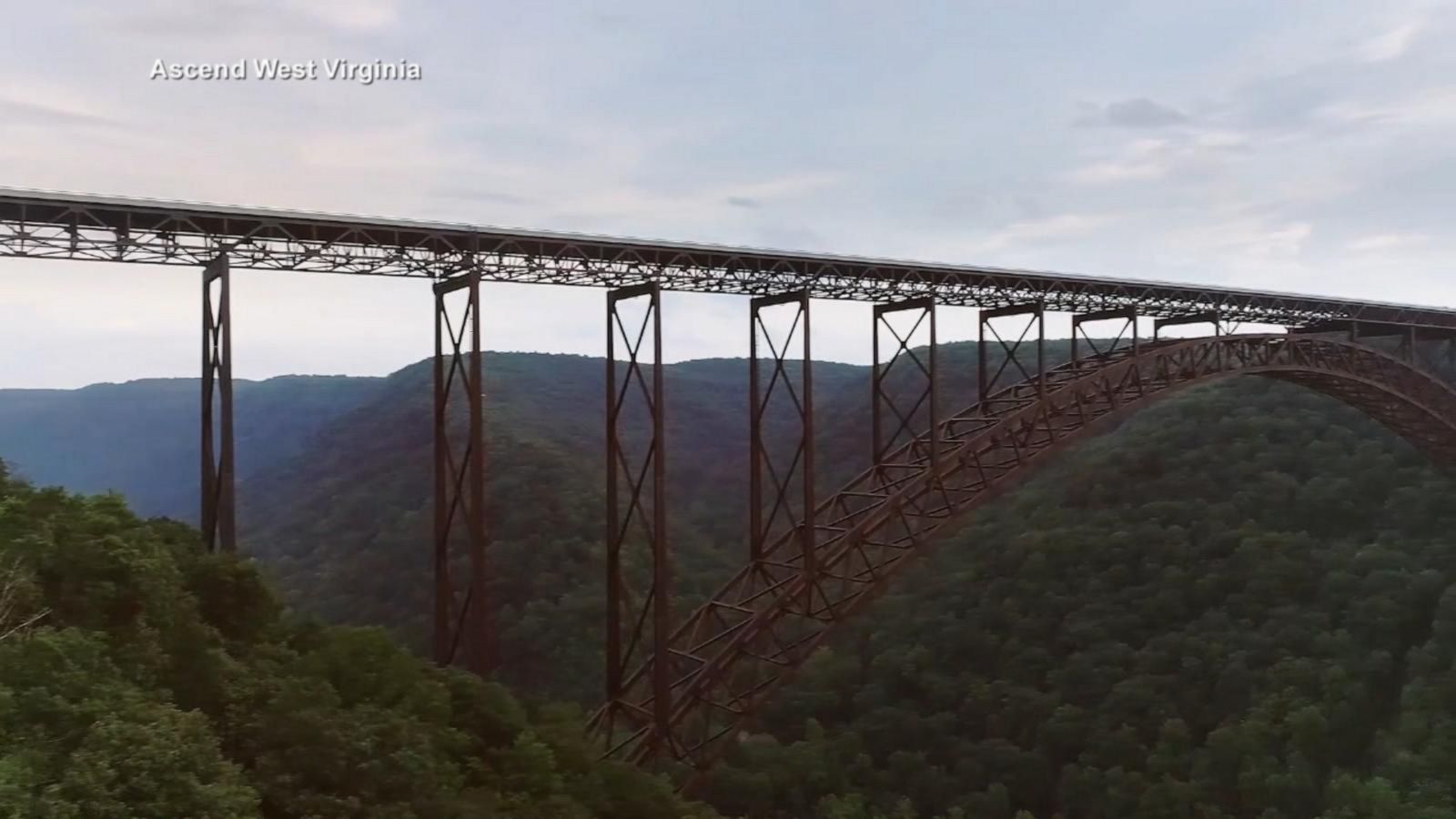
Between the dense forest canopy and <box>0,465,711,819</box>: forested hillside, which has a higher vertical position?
<box>0,465,711,819</box>: forested hillside

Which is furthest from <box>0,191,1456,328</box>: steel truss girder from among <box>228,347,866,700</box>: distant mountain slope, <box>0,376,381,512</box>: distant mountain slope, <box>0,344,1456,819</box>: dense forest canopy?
<box>0,376,381,512</box>: distant mountain slope

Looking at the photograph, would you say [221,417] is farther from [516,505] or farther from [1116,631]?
[516,505]

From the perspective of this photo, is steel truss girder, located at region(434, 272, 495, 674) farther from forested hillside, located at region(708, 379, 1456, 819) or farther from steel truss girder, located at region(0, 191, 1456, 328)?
forested hillside, located at region(708, 379, 1456, 819)

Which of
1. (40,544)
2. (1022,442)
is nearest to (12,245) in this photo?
(40,544)

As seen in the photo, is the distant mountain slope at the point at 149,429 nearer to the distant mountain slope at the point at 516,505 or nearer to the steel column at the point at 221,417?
the distant mountain slope at the point at 516,505

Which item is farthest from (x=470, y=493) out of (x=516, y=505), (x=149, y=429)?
(x=149, y=429)

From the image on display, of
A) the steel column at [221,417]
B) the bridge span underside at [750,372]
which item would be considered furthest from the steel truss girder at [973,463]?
the steel column at [221,417]

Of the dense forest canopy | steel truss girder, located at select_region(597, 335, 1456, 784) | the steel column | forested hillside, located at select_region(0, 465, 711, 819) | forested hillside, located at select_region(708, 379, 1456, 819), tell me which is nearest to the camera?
forested hillside, located at select_region(0, 465, 711, 819)
